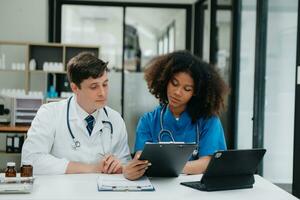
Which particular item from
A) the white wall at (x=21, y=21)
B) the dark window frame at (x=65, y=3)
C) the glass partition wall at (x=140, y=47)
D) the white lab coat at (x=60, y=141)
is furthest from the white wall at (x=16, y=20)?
the white lab coat at (x=60, y=141)

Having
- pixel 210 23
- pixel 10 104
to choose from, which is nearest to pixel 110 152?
pixel 10 104

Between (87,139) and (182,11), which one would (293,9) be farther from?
(182,11)

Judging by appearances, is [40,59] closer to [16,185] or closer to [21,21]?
[21,21]

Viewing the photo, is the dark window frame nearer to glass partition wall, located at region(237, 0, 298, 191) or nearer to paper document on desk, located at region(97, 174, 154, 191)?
glass partition wall, located at region(237, 0, 298, 191)

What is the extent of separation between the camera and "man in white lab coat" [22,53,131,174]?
2033mm

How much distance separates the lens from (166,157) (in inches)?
71.1

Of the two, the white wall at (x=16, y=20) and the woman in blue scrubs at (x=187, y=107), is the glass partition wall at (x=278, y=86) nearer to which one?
the woman in blue scrubs at (x=187, y=107)

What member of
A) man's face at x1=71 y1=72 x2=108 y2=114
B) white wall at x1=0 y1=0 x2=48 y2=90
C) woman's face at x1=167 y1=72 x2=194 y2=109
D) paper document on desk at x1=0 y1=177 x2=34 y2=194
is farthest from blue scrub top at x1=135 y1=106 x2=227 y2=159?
white wall at x1=0 y1=0 x2=48 y2=90

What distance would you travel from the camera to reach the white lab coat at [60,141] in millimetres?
2033

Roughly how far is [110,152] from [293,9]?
2.21 meters

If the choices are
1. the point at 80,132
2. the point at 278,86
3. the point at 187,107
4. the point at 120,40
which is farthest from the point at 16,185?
the point at 120,40

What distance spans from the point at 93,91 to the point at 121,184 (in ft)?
1.66

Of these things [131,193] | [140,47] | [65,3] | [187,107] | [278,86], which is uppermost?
[65,3]

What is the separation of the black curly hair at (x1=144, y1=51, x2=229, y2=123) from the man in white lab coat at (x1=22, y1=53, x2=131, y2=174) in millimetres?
298
